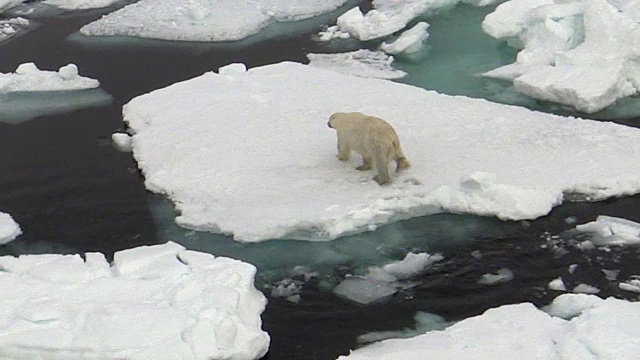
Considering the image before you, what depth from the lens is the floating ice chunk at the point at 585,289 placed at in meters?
5.95

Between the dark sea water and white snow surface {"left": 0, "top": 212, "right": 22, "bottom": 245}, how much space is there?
0.19 ft

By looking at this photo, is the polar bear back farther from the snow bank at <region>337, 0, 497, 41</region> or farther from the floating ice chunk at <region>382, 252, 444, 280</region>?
the snow bank at <region>337, 0, 497, 41</region>

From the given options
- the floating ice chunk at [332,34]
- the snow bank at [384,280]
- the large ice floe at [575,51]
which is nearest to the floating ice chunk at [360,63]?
the floating ice chunk at [332,34]

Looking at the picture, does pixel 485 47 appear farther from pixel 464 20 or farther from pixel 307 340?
pixel 307 340

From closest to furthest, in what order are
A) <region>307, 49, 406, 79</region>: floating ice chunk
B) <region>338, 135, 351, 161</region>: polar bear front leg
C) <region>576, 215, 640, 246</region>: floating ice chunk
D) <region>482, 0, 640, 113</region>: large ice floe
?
<region>576, 215, 640, 246</region>: floating ice chunk
<region>338, 135, 351, 161</region>: polar bear front leg
<region>482, 0, 640, 113</region>: large ice floe
<region>307, 49, 406, 79</region>: floating ice chunk

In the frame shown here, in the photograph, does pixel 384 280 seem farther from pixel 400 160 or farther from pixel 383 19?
pixel 383 19

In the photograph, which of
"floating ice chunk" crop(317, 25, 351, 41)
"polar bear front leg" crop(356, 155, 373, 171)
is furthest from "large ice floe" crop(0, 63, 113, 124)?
"polar bear front leg" crop(356, 155, 373, 171)

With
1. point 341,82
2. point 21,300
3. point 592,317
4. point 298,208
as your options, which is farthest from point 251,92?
point 592,317

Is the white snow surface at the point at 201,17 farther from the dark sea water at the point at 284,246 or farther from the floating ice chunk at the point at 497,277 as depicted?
the floating ice chunk at the point at 497,277

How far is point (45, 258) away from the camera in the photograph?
6.35 m

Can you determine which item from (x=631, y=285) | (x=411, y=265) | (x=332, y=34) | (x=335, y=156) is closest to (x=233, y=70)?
(x=332, y=34)

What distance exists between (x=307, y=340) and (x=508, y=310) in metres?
1.28

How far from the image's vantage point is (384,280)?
6258 millimetres

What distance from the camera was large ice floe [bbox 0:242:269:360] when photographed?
5.25m
